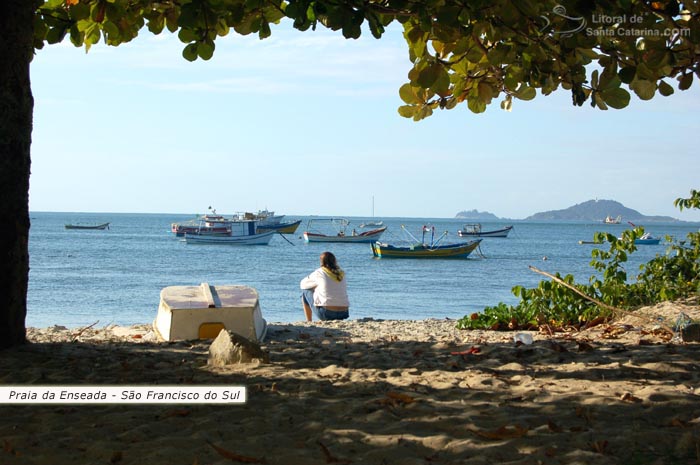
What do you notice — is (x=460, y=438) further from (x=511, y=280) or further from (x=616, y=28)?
(x=511, y=280)

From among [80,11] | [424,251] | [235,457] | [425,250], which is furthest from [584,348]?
[424,251]

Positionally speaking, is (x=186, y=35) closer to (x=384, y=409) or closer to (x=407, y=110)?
(x=407, y=110)

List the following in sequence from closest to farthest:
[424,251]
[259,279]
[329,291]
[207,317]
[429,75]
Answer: [429,75] → [207,317] → [329,291] → [259,279] → [424,251]

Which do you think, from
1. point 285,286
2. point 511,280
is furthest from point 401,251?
point 285,286

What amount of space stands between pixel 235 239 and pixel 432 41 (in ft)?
212

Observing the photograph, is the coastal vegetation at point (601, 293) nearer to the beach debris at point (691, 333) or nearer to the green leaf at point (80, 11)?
the beach debris at point (691, 333)

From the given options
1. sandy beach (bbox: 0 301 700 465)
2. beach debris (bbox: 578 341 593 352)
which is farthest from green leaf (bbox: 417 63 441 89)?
beach debris (bbox: 578 341 593 352)

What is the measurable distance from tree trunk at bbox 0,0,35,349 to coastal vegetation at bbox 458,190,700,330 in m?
6.30

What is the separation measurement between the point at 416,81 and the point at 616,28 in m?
1.54

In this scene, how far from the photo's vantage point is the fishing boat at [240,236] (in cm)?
6969

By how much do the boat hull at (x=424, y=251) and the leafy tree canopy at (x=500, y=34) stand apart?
1821 inches

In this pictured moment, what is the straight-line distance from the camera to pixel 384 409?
458 centimetres

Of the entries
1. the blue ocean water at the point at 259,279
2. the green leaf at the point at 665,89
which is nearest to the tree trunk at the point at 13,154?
the green leaf at the point at 665,89

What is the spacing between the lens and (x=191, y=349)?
7.32m
